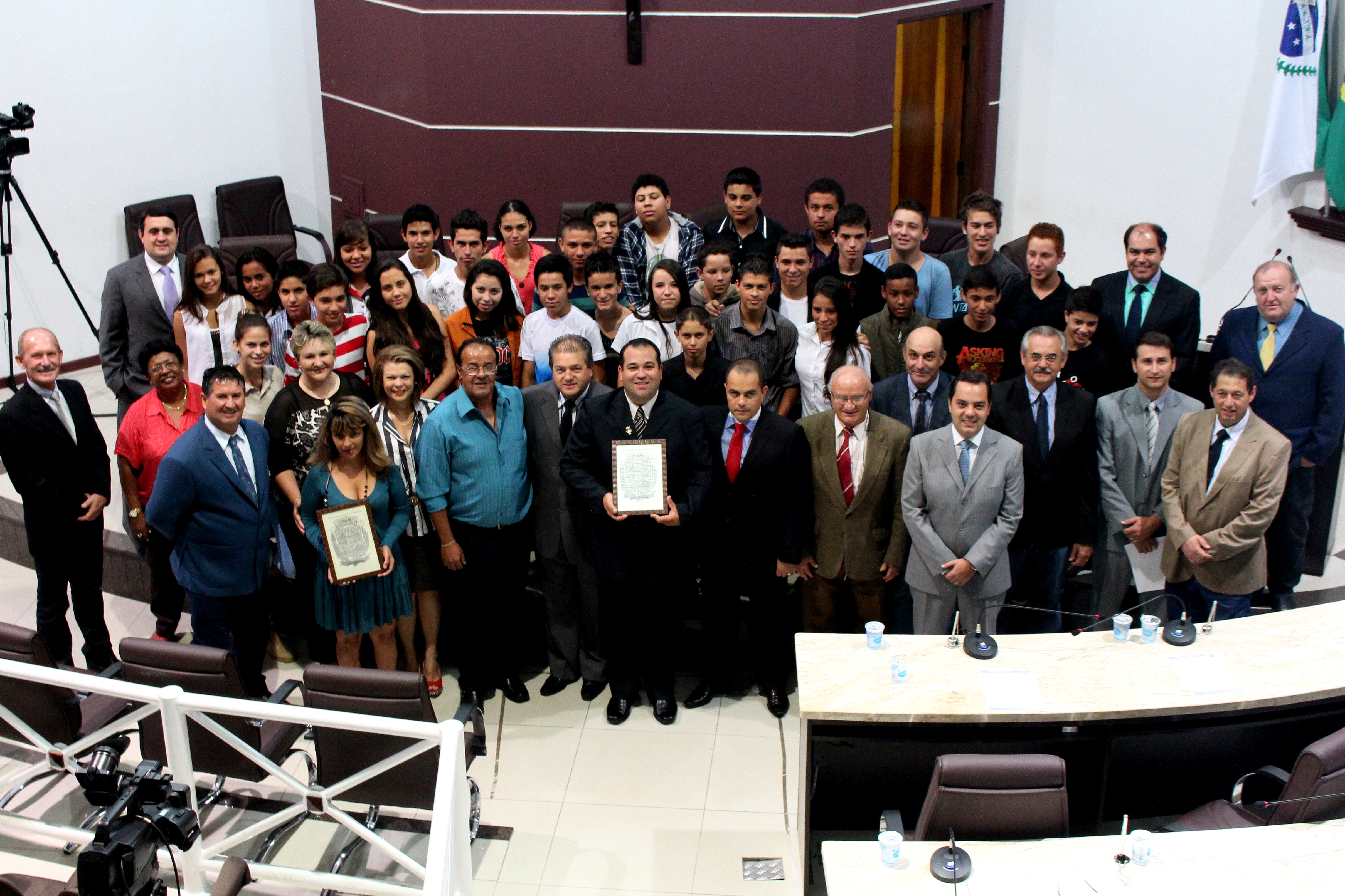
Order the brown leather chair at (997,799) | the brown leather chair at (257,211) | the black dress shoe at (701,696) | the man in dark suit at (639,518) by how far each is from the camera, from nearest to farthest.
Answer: the brown leather chair at (997,799) → the man in dark suit at (639,518) → the black dress shoe at (701,696) → the brown leather chair at (257,211)

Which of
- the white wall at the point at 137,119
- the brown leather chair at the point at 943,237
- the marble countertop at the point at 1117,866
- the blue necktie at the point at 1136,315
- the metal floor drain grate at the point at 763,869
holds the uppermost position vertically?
the white wall at the point at 137,119

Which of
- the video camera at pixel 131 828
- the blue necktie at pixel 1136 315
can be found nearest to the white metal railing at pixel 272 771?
the video camera at pixel 131 828

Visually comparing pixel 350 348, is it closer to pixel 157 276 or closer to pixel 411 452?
pixel 411 452

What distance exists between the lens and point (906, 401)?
5098mm

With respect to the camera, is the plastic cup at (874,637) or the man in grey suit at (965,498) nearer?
the plastic cup at (874,637)

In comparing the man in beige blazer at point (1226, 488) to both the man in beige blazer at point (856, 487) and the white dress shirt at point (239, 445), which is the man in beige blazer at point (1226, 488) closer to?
the man in beige blazer at point (856, 487)

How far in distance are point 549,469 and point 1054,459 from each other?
6.79 feet

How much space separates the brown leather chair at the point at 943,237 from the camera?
795 cm

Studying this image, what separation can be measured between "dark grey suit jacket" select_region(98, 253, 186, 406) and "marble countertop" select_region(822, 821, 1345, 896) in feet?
14.0

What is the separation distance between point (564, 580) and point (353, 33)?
5770 mm

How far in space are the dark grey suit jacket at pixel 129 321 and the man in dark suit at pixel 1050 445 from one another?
4.04 m

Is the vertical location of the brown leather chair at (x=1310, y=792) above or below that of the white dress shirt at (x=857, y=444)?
below

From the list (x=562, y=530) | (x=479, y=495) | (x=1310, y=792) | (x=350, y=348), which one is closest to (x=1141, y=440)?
(x=1310, y=792)

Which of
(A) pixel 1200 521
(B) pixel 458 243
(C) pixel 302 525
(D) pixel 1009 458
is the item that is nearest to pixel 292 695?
(C) pixel 302 525
